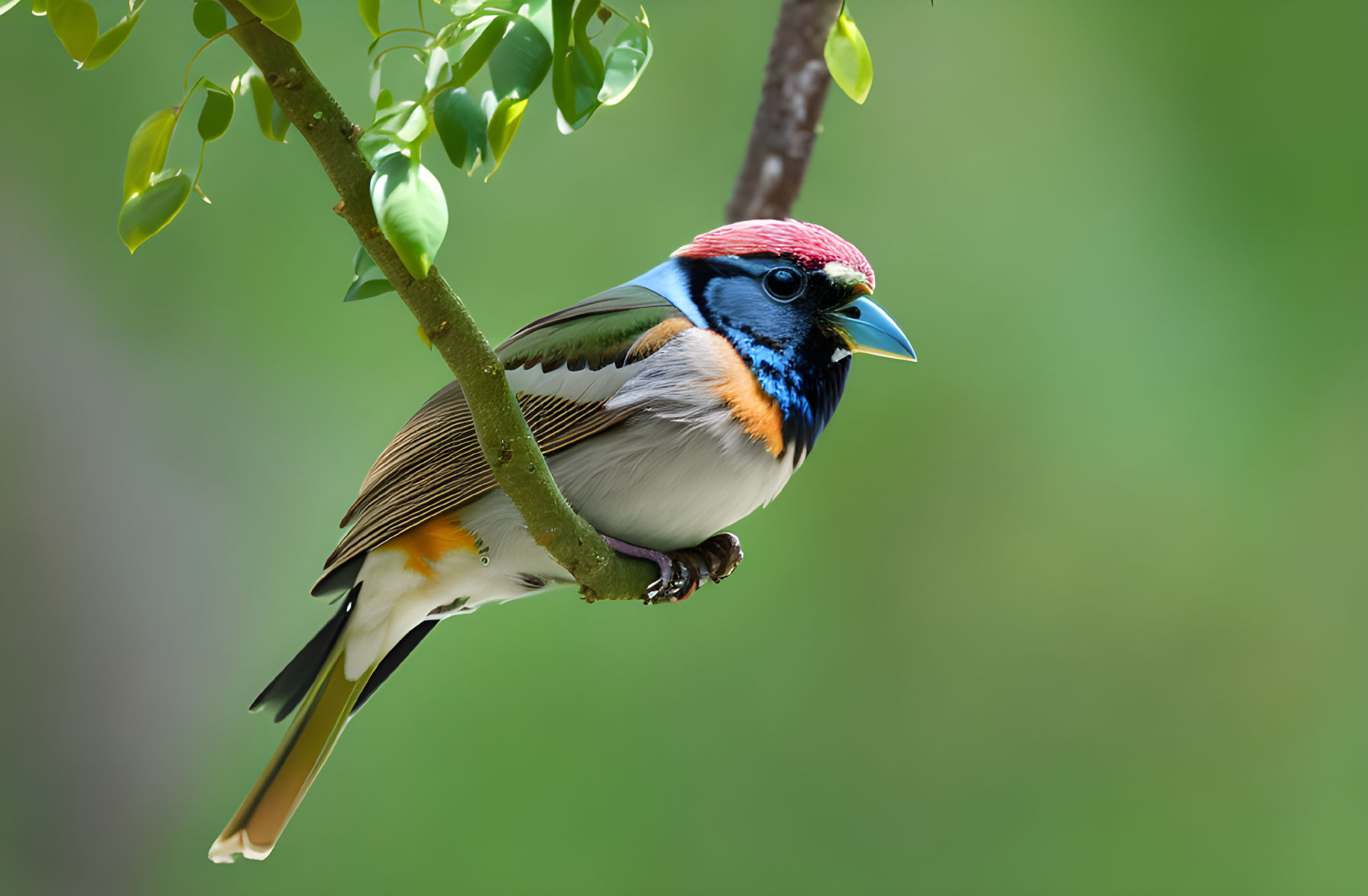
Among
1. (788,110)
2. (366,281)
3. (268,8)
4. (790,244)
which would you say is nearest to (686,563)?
(790,244)

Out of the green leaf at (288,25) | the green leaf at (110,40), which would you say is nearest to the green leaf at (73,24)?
the green leaf at (110,40)

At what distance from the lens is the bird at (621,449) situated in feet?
3.51

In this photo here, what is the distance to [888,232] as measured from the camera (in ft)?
9.40

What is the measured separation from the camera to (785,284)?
113 cm

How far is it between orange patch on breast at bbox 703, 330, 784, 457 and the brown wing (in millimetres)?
100

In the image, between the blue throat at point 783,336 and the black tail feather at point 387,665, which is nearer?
the blue throat at point 783,336

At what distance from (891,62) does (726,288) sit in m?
1.95

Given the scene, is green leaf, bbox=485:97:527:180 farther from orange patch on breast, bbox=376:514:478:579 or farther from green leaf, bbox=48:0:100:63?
orange patch on breast, bbox=376:514:478:579

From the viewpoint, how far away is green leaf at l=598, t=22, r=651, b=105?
2.41 ft

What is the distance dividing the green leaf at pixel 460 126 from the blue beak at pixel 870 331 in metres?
0.51

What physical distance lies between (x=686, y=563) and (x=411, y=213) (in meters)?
0.58

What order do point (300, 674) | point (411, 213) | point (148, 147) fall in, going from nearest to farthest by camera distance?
1. point (411, 213)
2. point (148, 147)
3. point (300, 674)

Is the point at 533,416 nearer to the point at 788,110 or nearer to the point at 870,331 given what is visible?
the point at 870,331

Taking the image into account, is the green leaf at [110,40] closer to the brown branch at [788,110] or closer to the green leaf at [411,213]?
the green leaf at [411,213]
